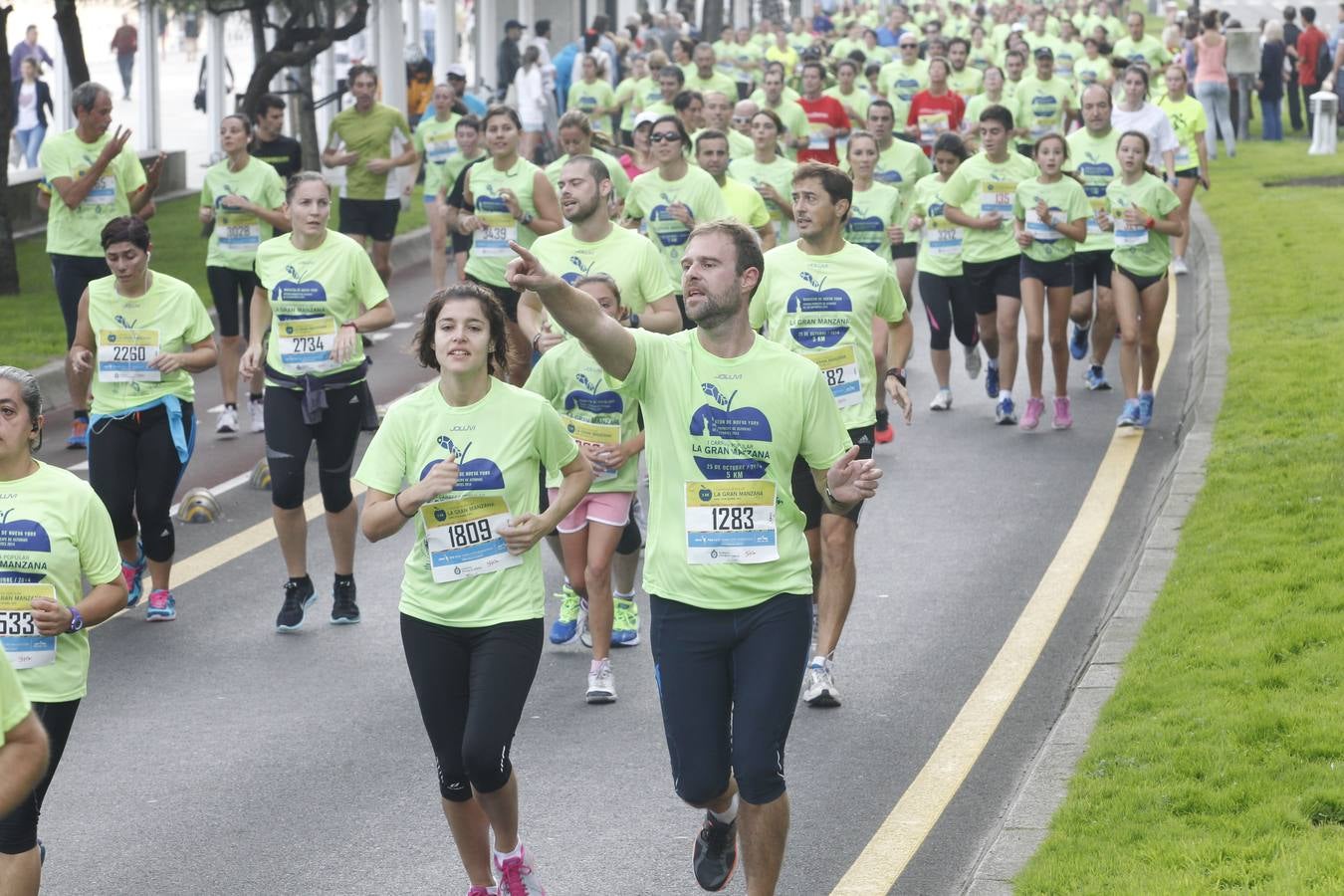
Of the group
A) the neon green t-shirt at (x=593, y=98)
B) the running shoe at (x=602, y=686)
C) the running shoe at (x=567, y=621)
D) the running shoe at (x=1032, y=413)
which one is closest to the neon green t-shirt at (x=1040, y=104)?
the neon green t-shirt at (x=593, y=98)

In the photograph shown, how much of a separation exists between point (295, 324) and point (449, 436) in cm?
348

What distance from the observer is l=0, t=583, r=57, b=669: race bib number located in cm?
567

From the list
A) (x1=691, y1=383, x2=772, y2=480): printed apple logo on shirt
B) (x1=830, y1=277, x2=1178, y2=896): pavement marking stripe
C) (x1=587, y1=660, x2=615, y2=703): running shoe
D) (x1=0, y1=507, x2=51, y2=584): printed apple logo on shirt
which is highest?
(x1=691, y1=383, x2=772, y2=480): printed apple logo on shirt

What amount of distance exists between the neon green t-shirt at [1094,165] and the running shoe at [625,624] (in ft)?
19.1

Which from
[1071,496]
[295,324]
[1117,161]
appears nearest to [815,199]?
[295,324]

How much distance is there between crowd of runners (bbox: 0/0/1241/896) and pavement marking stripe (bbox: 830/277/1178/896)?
59cm

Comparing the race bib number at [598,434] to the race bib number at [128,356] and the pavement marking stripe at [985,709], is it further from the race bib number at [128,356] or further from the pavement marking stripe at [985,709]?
the race bib number at [128,356]

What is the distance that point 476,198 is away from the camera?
13.0 m

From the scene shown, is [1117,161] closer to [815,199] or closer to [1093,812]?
[815,199]

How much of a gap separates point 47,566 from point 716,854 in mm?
2040

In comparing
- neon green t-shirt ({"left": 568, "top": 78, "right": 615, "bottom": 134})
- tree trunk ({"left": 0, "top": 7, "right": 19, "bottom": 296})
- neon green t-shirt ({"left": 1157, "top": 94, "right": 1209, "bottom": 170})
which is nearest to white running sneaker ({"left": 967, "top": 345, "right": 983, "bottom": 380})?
neon green t-shirt ({"left": 1157, "top": 94, "right": 1209, "bottom": 170})

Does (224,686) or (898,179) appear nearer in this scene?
(224,686)

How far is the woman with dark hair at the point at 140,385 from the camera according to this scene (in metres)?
9.25

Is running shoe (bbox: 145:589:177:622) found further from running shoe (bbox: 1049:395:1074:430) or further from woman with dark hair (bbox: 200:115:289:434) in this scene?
running shoe (bbox: 1049:395:1074:430)
